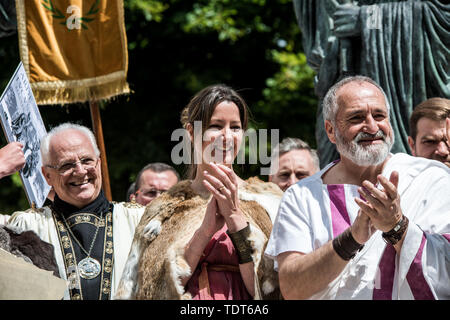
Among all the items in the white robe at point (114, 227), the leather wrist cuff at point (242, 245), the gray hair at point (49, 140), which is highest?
the gray hair at point (49, 140)

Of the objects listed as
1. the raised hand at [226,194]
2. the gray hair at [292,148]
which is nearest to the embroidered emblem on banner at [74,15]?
the gray hair at [292,148]

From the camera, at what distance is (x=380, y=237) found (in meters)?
3.34

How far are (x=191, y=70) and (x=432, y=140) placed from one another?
22.4 feet

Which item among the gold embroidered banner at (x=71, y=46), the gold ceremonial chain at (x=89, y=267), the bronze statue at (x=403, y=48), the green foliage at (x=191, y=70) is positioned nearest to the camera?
the gold ceremonial chain at (x=89, y=267)

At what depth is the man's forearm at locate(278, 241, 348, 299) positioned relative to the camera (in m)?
3.12

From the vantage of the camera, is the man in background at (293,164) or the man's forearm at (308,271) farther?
the man in background at (293,164)

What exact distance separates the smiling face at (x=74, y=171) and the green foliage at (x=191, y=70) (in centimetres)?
593

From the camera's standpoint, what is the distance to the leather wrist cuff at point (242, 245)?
345 cm

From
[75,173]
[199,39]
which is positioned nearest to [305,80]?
[199,39]

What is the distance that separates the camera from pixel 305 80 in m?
11.4

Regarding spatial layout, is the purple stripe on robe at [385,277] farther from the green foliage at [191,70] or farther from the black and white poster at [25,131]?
the green foliage at [191,70]

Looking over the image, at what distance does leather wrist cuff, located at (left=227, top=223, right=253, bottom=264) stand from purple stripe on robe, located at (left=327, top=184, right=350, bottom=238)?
405 mm

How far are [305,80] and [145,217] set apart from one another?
7.90m
